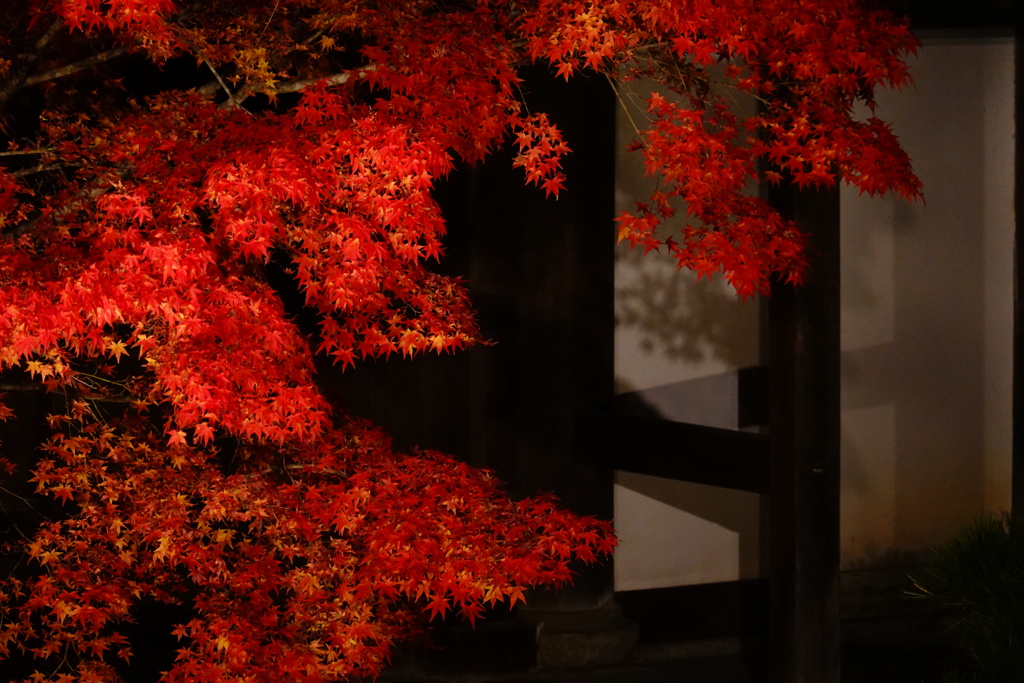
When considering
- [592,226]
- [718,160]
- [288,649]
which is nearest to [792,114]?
[718,160]

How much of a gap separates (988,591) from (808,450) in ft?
3.43

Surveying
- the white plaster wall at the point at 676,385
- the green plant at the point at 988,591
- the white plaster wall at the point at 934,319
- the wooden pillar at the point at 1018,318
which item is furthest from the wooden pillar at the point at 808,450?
the wooden pillar at the point at 1018,318

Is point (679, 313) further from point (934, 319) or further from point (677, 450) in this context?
point (934, 319)

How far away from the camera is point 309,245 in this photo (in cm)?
496

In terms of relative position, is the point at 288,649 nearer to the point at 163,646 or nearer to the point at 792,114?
the point at 163,646

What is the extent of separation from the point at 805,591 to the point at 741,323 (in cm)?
234

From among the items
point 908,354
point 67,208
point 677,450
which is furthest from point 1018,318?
point 67,208

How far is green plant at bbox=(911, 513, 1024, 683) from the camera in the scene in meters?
5.48

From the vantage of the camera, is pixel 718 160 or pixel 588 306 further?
pixel 588 306

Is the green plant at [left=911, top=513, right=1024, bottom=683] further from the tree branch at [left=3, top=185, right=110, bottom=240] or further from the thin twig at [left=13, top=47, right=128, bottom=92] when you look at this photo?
the thin twig at [left=13, top=47, right=128, bottom=92]

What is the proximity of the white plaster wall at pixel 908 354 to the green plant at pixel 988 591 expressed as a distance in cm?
198

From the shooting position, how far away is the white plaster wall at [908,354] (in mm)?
7910

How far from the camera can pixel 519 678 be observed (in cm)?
737

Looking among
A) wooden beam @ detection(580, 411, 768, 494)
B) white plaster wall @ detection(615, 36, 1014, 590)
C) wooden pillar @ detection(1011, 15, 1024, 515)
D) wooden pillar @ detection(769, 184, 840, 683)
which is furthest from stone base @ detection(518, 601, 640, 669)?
wooden pillar @ detection(1011, 15, 1024, 515)
